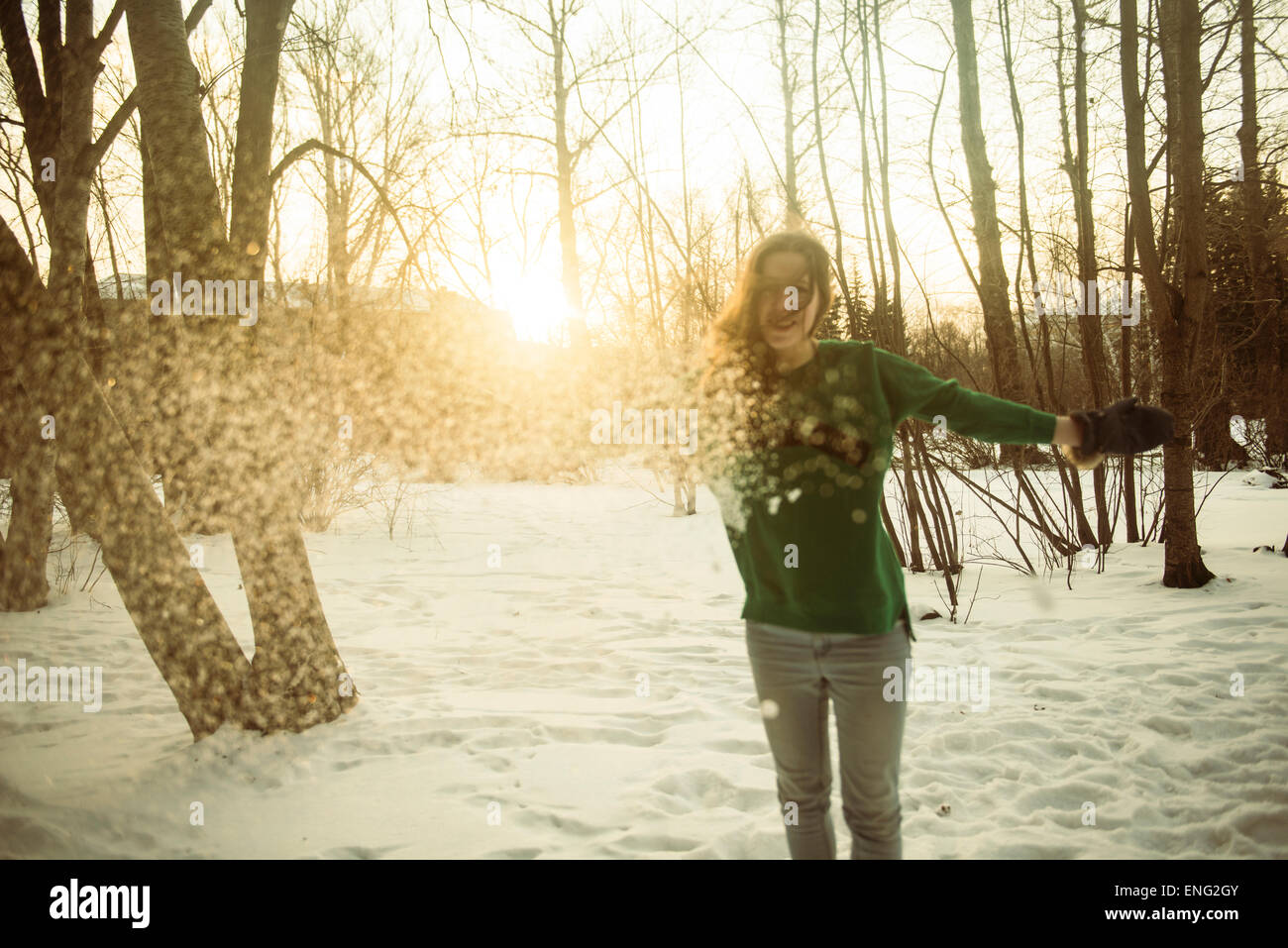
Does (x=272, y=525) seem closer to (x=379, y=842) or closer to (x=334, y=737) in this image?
(x=334, y=737)

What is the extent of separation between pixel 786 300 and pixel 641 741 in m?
2.19

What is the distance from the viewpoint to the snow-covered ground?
221 centimetres

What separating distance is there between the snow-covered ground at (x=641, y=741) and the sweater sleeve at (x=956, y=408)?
141cm

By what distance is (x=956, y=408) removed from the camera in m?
1.49

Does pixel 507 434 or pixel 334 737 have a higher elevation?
pixel 507 434

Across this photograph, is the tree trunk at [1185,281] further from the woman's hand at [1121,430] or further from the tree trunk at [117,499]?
the tree trunk at [117,499]

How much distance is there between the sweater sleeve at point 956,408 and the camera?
4.80ft

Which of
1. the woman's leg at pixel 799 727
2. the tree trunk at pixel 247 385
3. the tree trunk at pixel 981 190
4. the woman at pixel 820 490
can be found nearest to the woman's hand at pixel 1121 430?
the woman at pixel 820 490

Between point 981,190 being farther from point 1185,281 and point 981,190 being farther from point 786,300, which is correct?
point 786,300

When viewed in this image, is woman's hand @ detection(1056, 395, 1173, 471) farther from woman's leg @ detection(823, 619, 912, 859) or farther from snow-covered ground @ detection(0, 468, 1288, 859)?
Answer: snow-covered ground @ detection(0, 468, 1288, 859)

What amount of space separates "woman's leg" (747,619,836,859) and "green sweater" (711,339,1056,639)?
2.2 inches
